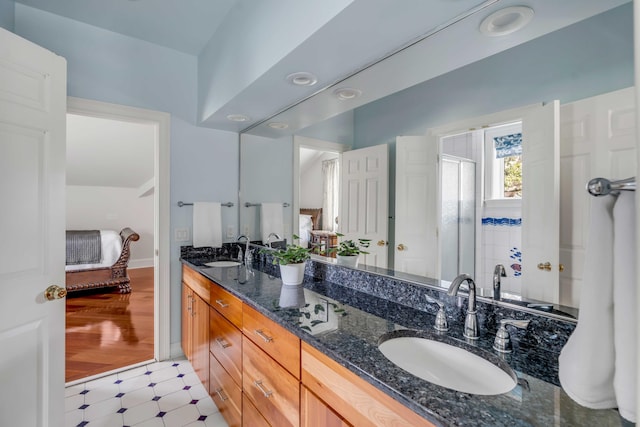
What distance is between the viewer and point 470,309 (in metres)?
1.04

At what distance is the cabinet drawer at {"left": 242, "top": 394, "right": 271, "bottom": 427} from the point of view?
53.1 inches

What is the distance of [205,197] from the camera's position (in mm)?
2691

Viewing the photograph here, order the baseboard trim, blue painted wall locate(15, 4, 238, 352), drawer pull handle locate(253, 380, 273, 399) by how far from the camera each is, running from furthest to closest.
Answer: the baseboard trim
blue painted wall locate(15, 4, 238, 352)
drawer pull handle locate(253, 380, 273, 399)

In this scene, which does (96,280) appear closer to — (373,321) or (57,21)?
(57,21)

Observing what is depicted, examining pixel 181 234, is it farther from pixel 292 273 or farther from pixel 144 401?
pixel 292 273

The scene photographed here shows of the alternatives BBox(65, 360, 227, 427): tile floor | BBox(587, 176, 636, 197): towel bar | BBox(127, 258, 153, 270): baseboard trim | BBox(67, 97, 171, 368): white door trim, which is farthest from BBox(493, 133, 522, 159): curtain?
BBox(127, 258, 153, 270): baseboard trim

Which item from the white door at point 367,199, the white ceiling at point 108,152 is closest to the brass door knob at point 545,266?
the white door at point 367,199

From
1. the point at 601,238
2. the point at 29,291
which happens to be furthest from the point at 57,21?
the point at 601,238

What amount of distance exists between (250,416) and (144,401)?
3.46 ft

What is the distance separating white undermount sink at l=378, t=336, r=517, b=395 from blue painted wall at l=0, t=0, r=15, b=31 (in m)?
2.75

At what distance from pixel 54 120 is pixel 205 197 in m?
1.29

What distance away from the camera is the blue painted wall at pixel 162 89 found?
2.11m

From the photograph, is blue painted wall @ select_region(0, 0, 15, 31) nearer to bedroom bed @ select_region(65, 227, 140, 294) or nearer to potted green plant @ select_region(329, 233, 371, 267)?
potted green plant @ select_region(329, 233, 371, 267)

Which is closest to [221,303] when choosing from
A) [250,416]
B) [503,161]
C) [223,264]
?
[250,416]
